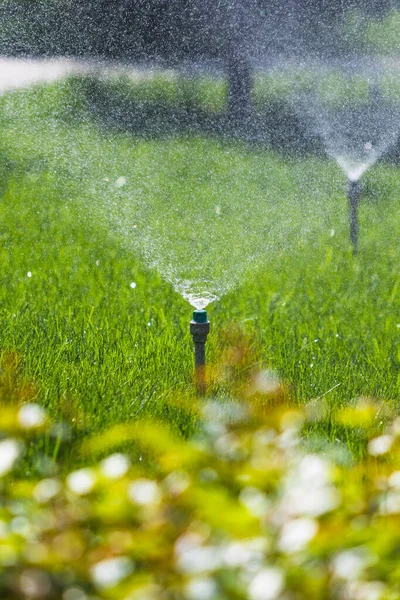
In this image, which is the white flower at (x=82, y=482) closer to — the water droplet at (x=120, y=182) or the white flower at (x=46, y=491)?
the white flower at (x=46, y=491)

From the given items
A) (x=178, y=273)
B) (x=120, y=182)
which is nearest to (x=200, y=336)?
(x=178, y=273)

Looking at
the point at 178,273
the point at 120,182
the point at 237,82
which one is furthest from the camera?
the point at 237,82

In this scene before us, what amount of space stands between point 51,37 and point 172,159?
175 inches

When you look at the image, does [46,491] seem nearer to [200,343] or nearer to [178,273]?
[200,343]

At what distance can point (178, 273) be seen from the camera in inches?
222

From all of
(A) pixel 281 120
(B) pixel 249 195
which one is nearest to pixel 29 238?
(B) pixel 249 195

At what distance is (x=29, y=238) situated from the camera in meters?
6.37

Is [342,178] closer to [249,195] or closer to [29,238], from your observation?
[249,195]

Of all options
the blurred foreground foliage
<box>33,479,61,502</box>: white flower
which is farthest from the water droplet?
<box>33,479,61,502</box>: white flower

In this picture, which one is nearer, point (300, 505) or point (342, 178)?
point (300, 505)

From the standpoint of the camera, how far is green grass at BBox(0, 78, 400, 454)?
346cm

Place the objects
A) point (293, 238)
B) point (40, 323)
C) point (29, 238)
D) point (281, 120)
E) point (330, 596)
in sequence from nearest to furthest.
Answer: point (330, 596)
point (40, 323)
point (29, 238)
point (293, 238)
point (281, 120)

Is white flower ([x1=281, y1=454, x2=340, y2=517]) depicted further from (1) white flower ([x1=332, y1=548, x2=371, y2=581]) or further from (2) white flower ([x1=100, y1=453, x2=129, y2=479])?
(2) white flower ([x1=100, y1=453, x2=129, y2=479])

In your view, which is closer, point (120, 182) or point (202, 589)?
point (202, 589)
